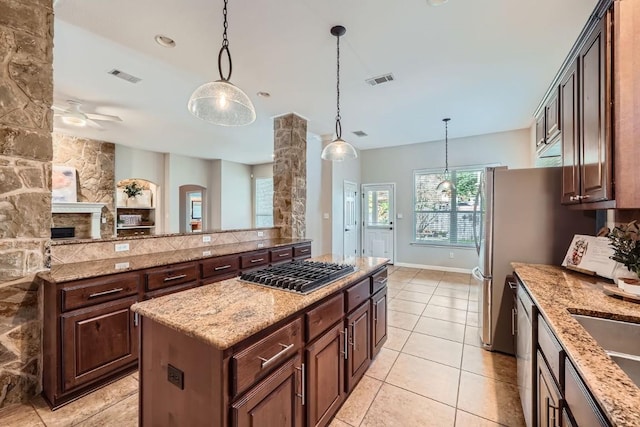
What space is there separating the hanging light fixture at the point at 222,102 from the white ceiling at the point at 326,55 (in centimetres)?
84

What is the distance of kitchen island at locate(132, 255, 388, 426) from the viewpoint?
103 centimetres

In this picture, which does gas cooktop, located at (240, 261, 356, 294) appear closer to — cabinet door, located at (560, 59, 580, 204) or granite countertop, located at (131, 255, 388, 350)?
granite countertop, located at (131, 255, 388, 350)

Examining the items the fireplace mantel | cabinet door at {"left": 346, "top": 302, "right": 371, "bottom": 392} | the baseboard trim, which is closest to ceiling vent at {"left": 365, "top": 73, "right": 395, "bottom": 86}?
cabinet door at {"left": 346, "top": 302, "right": 371, "bottom": 392}

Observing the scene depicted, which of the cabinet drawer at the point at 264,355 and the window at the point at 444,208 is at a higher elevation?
the window at the point at 444,208

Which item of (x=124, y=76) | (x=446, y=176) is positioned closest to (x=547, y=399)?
(x=124, y=76)

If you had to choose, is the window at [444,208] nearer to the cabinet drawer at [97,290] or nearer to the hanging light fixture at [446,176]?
the hanging light fixture at [446,176]

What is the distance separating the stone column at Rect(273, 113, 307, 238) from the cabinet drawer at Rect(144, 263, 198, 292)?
1976mm

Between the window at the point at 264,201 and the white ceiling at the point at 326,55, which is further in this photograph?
the window at the point at 264,201

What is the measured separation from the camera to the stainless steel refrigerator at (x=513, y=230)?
7.84ft

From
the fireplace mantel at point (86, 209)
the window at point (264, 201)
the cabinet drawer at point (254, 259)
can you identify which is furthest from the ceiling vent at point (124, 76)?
the window at point (264, 201)

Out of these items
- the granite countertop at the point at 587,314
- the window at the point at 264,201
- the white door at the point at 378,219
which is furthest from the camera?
the window at the point at 264,201

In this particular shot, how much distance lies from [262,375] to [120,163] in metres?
7.55

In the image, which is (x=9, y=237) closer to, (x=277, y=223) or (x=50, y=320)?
(x=50, y=320)

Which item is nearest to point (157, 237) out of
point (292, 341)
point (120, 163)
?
point (292, 341)
